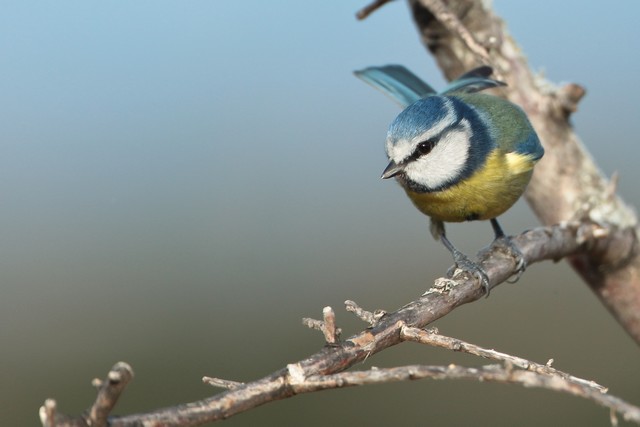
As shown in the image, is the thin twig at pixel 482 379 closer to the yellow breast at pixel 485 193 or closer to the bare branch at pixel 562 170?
the yellow breast at pixel 485 193

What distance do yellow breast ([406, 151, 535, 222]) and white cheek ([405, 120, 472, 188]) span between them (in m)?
0.03

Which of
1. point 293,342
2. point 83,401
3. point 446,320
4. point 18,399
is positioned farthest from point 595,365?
→ point 18,399

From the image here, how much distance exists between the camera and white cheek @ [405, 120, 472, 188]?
201 centimetres

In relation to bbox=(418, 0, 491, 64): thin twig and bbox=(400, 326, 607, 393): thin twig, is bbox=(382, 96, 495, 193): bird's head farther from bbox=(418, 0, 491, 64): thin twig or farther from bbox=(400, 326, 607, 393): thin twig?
bbox=(400, 326, 607, 393): thin twig

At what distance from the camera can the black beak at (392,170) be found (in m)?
1.98

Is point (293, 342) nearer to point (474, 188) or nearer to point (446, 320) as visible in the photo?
point (446, 320)

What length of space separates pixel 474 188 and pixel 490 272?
22 centimetres

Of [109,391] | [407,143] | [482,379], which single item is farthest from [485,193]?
[109,391]

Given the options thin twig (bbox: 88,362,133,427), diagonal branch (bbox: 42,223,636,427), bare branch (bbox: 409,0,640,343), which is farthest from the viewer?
Answer: bare branch (bbox: 409,0,640,343)

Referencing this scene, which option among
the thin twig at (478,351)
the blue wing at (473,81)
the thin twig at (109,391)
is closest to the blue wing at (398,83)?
the blue wing at (473,81)

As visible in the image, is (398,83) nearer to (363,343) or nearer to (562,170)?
(562,170)

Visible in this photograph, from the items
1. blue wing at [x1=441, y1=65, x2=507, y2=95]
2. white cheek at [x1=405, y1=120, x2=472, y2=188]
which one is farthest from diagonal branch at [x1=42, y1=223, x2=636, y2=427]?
blue wing at [x1=441, y1=65, x2=507, y2=95]

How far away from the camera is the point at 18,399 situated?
3.16m

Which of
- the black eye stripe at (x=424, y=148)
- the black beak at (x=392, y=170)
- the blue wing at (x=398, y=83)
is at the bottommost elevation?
the black beak at (x=392, y=170)
